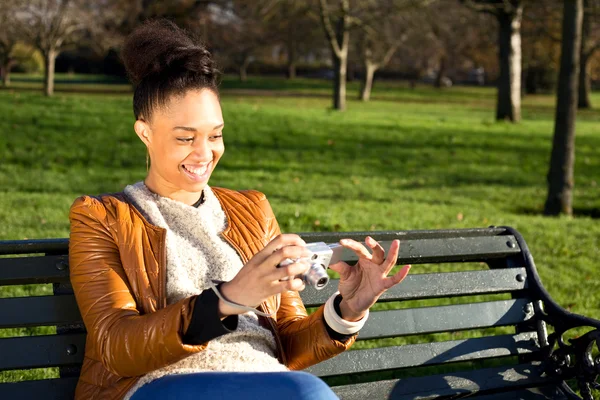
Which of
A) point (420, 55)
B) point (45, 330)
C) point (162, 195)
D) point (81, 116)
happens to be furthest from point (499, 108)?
point (420, 55)

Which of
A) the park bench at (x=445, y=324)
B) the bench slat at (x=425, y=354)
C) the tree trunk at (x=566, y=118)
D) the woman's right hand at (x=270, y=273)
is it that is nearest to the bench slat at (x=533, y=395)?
the park bench at (x=445, y=324)

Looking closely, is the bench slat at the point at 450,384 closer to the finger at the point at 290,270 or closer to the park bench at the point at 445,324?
the park bench at the point at 445,324

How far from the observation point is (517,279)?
13.1 ft

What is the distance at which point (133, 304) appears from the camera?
2637 millimetres

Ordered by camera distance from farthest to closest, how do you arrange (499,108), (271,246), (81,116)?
(499,108), (81,116), (271,246)

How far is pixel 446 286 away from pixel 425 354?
0.32 m

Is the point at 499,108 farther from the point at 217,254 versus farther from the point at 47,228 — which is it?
the point at 217,254

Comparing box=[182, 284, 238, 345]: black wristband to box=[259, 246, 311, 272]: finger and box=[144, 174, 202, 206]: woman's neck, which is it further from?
box=[144, 174, 202, 206]: woman's neck

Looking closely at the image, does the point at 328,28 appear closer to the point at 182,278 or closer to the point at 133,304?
the point at 182,278

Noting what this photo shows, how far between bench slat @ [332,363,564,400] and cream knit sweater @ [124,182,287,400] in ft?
2.38

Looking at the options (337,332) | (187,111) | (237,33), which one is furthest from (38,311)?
(237,33)

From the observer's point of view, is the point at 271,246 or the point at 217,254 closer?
the point at 271,246

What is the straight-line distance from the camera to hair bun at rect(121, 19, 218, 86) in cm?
280

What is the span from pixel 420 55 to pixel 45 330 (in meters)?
51.9
